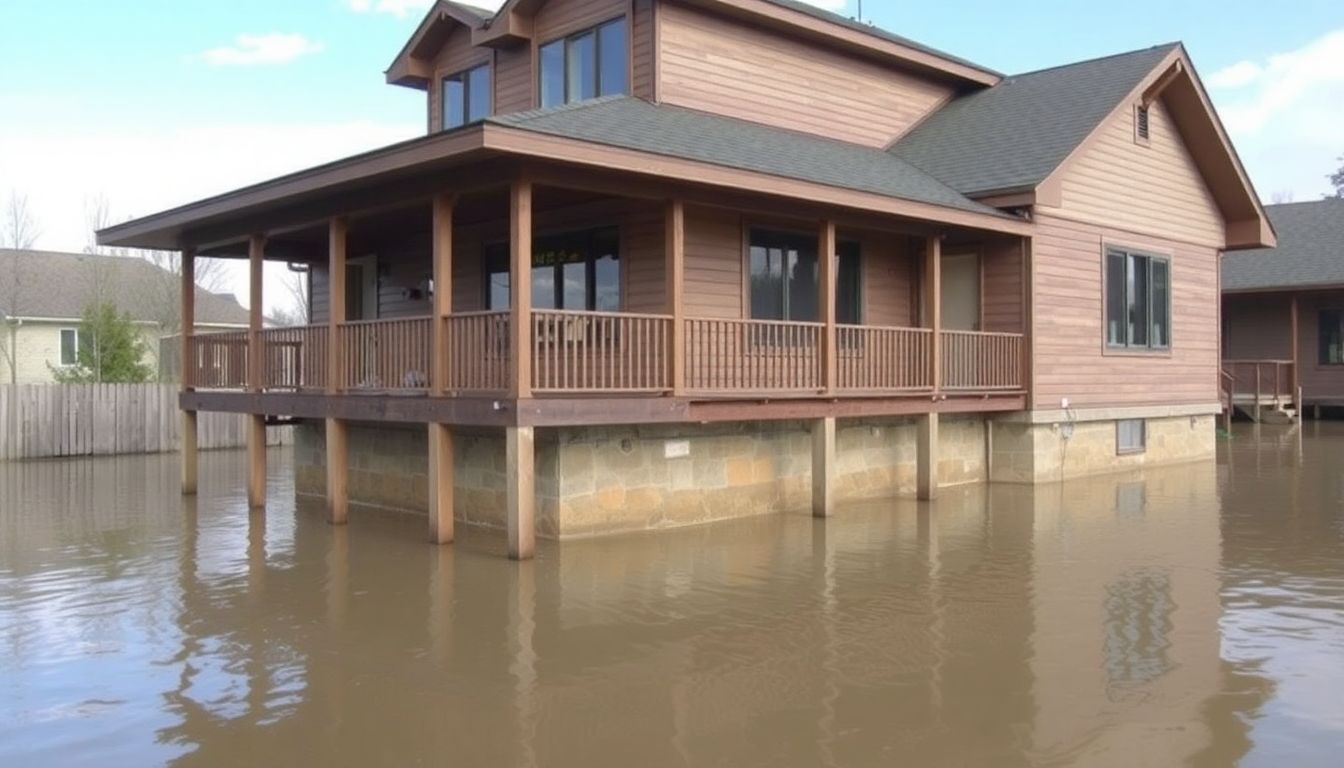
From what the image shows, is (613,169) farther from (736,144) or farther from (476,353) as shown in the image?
(736,144)

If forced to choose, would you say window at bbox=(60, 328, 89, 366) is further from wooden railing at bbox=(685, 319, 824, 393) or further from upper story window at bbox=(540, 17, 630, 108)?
wooden railing at bbox=(685, 319, 824, 393)

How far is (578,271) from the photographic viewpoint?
1484 cm

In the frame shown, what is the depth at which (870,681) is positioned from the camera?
6953mm

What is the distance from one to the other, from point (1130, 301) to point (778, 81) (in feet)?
23.8

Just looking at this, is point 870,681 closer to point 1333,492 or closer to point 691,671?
point 691,671

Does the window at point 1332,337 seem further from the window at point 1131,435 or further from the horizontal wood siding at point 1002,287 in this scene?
the horizontal wood siding at point 1002,287

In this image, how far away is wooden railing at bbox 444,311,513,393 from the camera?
11.4m

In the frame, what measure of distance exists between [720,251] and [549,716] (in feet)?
29.1

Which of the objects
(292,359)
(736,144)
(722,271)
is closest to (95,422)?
(292,359)

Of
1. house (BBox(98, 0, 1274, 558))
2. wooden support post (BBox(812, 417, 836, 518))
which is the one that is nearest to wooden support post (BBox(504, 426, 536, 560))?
house (BBox(98, 0, 1274, 558))

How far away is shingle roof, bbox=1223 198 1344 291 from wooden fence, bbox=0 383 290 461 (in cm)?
A: 2656

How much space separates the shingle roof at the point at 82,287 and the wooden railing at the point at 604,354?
1093 inches

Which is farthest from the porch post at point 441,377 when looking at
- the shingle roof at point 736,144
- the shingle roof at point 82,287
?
the shingle roof at point 82,287

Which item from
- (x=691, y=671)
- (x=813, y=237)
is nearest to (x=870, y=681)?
(x=691, y=671)
